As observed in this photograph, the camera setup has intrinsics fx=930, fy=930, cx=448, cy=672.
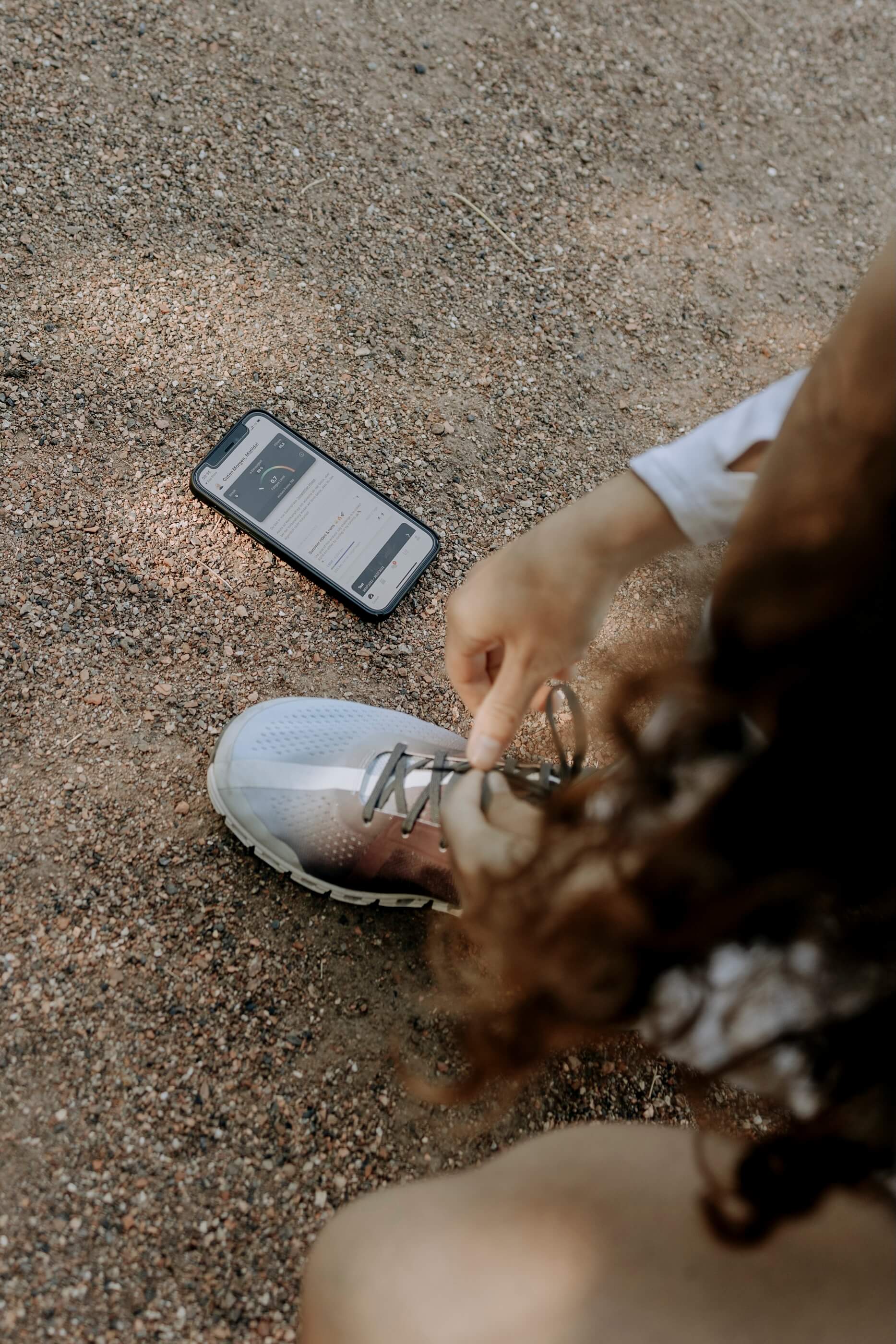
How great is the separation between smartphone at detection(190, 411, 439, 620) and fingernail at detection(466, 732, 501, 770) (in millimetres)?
382

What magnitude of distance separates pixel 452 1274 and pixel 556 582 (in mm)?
602

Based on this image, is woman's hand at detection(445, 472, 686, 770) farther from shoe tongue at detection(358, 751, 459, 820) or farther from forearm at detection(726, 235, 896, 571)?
shoe tongue at detection(358, 751, 459, 820)

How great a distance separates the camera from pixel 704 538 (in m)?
0.92

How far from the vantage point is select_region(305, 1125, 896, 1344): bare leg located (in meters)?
0.69

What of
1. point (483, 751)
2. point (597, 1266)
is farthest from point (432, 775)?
point (597, 1266)

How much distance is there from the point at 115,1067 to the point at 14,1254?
201mm

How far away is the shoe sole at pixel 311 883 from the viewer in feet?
3.76

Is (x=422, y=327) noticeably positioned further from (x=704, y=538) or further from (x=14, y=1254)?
(x=14, y=1254)

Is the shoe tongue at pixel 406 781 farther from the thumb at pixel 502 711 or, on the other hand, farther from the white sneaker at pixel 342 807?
the thumb at pixel 502 711

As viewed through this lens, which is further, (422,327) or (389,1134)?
(422,327)

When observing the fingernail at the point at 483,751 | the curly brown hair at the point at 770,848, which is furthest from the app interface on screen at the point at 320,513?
the curly brown hair at the point at 770,848

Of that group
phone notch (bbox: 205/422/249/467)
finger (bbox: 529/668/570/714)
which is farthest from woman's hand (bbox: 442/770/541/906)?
phone notch (bbox: 205/422/249/467)

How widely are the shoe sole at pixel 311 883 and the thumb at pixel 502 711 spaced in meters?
0.26

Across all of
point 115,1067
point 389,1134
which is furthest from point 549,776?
point 115,1067
